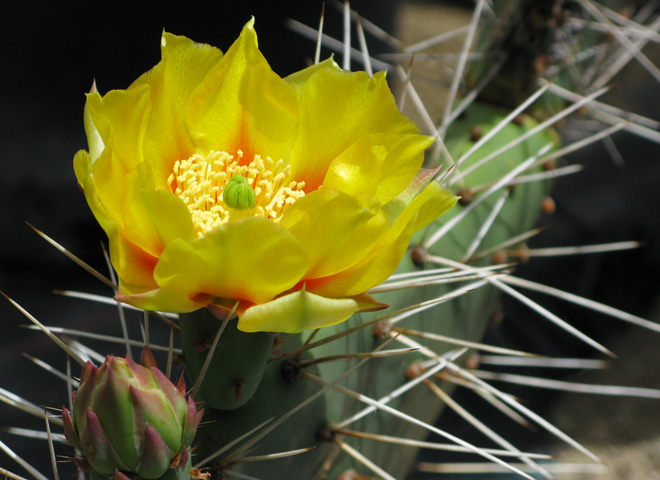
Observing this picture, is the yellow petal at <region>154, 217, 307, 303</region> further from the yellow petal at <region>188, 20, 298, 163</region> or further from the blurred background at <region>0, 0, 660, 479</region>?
the blurred background at <region>0, 0, 660, 479</region>

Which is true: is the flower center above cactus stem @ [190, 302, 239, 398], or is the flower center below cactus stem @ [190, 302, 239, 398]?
above

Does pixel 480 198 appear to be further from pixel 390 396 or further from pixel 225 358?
pixel 225 358

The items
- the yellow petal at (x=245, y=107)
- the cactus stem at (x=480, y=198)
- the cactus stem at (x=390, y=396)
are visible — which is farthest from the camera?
the cactus stem at (x=480, y=198)

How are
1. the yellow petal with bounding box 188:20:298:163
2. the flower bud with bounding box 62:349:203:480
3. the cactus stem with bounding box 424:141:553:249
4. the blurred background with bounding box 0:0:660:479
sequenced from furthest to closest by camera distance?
the blurred background with bounding box 0:0:660:479 → the cactus stem with bounding box 424:141:553:249 → the yellow petal with bounding box 188:20:298:163 → the flower bud with bounding box 62:349:203:480

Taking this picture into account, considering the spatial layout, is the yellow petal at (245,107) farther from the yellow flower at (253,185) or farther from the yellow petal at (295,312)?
the yellow petal at (295,312)

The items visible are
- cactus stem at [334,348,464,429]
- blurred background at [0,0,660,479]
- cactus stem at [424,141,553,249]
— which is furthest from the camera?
blurred background at [0,0,660,479]

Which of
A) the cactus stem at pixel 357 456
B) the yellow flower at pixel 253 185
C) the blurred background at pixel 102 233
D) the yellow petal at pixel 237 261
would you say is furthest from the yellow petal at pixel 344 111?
the blurred background at pixel 102 233

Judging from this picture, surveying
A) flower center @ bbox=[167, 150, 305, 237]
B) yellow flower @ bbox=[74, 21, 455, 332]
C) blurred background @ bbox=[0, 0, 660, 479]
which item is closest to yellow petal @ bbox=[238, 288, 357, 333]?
yellow flower @ bbox=[74, 21, 455, 332]
